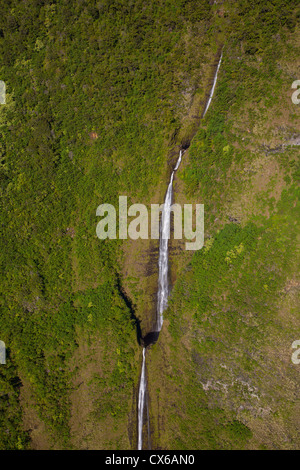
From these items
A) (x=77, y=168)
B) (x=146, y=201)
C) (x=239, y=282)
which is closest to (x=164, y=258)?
(x=146, y=201)

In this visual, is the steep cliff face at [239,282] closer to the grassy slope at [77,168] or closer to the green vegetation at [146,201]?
the green vegetation at [146,201]

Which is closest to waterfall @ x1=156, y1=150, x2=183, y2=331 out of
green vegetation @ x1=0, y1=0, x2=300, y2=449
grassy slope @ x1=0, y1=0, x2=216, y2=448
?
green vegetation @ x1=0, y1=0, x2=300, y2=449

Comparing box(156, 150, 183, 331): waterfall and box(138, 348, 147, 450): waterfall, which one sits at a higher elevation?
box(156, 150, 183, 331): waterfall

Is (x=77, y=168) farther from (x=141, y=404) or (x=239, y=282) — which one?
(x=141, y=404)

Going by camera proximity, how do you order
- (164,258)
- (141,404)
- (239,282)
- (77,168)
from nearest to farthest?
(239,282) < (141,404) < (164,258) < (77,168)

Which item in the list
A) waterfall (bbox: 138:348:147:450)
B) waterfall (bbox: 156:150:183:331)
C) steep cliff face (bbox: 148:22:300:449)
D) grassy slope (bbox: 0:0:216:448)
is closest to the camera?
steep cliff face (bbox: 148:22:300:449)

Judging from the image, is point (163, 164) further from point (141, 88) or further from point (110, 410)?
point (110, 410)

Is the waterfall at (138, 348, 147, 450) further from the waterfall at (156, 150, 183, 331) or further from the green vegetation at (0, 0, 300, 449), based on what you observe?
the waterfall at (156, 150, 183, 331)

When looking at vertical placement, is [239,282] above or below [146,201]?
below

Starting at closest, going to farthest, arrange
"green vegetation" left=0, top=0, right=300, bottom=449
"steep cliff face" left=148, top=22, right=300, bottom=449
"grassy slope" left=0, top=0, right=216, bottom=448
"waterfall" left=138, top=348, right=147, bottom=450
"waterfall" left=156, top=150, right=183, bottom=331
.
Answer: "steep cliff face" left=148, top=22, right=300, bottom=449 < "green vegetation" left=0, top=0, right=300, bottom=449 < "waterfall" left=138, top=348, right=147, bottom=450 < "grassy slope" left=0, top=0, right=216, bottom=448 < "waterfall" left=156, top=150, right=183, bottom=331

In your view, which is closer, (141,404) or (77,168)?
(141,404)

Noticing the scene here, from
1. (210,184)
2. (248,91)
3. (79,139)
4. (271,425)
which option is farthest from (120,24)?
(271,425)
